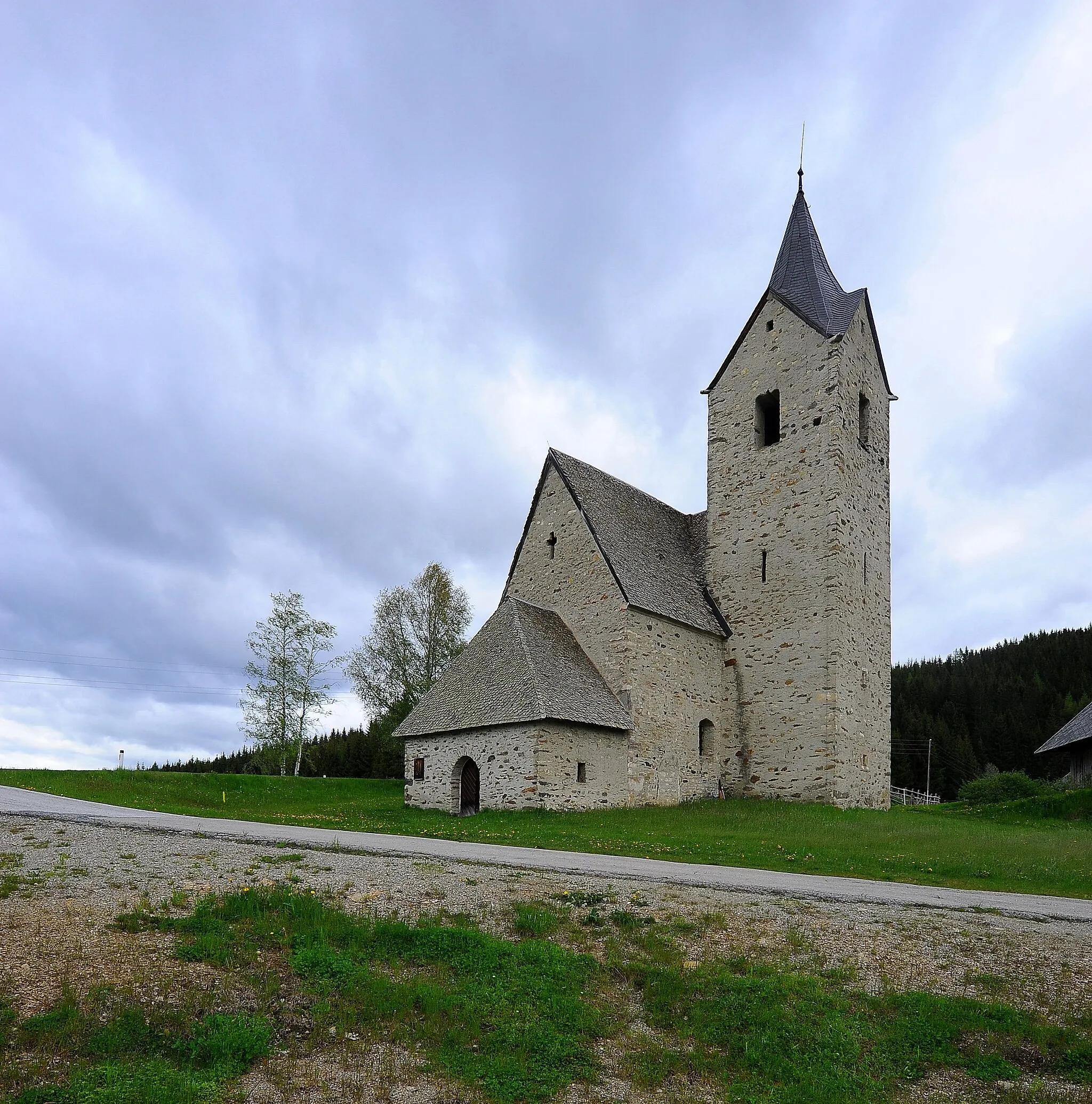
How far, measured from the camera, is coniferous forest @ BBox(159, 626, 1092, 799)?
59.7m

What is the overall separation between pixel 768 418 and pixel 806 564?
21.4 feet

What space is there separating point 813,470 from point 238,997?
86.9 feet

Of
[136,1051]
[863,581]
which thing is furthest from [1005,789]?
[136,1051]

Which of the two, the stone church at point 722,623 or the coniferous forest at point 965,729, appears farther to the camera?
the coniferous forest at point 965,729

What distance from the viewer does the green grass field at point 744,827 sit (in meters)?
14.6

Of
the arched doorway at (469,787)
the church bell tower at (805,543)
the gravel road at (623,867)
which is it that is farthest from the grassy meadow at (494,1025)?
the church bell tower at (805,543)

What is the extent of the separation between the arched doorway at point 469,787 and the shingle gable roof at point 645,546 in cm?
692

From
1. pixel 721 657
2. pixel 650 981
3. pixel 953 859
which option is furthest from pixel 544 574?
pixel 650 981

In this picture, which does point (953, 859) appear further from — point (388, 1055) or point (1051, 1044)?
point (388, 1055)

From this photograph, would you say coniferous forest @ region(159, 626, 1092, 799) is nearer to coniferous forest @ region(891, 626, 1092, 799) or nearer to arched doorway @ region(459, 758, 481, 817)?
coniferous forest @ region(891, 626, 1092, 799)

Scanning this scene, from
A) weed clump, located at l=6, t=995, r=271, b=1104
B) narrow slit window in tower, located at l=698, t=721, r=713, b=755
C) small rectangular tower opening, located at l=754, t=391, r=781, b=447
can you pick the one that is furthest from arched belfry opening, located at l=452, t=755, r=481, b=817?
weed clump, located at l=6, t=995, r=271, b=1104

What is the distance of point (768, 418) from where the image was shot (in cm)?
3322

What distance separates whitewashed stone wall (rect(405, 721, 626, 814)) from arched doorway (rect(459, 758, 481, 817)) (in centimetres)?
14

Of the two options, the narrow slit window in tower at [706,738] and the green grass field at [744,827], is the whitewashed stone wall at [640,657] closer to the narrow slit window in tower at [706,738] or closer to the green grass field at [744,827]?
the narrow slit window in tower at [706,738]
